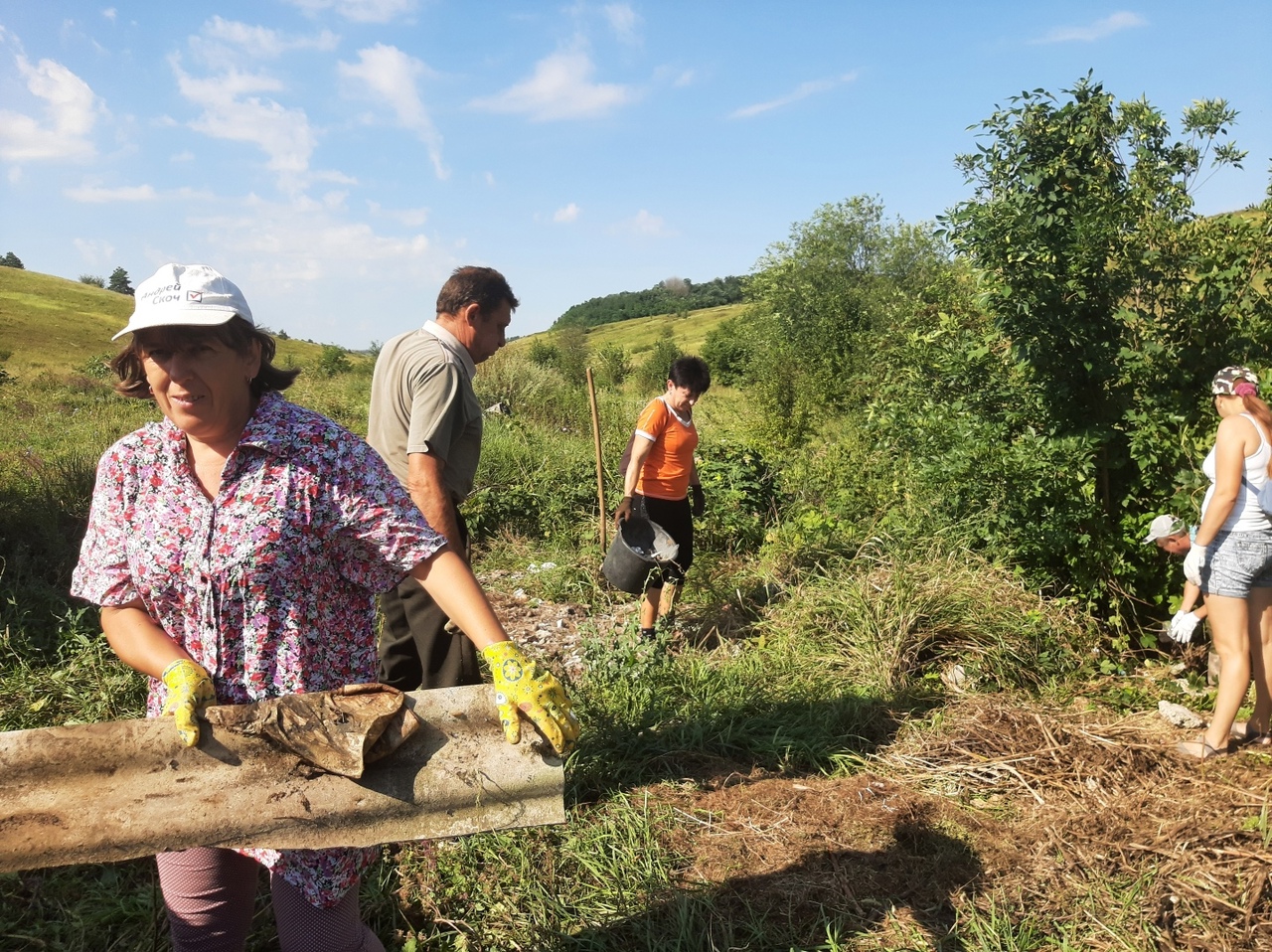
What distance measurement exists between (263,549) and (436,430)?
1.44 metres

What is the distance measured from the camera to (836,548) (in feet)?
19.6

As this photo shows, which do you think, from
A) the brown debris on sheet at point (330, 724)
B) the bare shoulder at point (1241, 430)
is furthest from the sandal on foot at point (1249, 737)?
the brown debris on sheet at point (330, 724)

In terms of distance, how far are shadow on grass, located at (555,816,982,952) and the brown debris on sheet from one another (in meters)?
1.37

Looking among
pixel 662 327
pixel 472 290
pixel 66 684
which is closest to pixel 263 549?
pixel 472 290

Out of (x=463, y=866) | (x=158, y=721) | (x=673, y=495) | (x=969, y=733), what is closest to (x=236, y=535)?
(x=158, y=721)

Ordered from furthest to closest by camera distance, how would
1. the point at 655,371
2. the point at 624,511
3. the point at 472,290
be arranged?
the point at 655,371
the point at 624,511
the point at 472,290

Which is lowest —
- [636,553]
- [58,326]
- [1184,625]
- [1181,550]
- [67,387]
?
[1184,625]

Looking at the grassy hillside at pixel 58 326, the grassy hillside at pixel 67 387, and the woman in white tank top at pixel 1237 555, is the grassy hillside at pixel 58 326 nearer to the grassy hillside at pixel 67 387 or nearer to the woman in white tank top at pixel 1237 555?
the grassy hillside at pixel 67 387

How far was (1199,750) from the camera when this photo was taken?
12.4 ft

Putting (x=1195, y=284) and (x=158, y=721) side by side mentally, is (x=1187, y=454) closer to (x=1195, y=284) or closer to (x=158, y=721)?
(x=1195, y=284)

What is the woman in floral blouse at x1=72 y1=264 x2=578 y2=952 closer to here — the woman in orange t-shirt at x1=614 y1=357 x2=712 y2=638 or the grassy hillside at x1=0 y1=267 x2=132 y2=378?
the woman in orange t-shirt at x1=614 y1=357 x2=712 y2=638

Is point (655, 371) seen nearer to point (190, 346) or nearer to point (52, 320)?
point (190, 346)

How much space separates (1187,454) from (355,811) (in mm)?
4810

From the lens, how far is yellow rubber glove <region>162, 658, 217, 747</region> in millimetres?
1616
